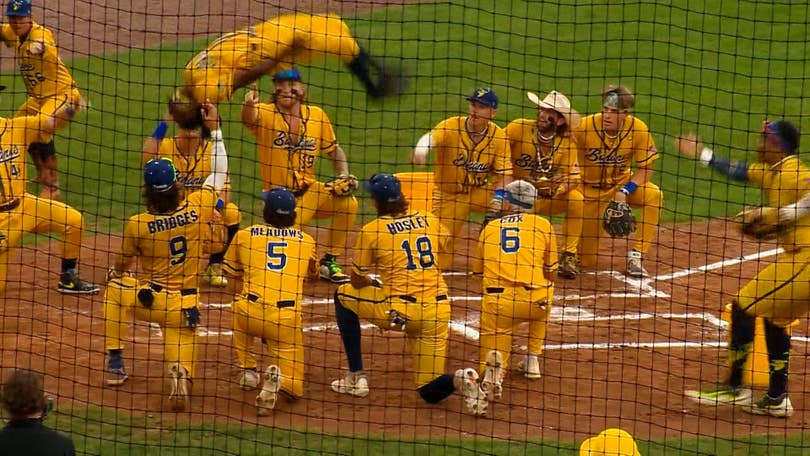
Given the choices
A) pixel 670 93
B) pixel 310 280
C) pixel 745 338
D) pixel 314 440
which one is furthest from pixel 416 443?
pixel 670 93

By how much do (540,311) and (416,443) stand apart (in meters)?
1.35

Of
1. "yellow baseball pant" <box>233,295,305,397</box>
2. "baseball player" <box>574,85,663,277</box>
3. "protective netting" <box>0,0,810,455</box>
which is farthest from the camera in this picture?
"baseball player" <box>574,85,663,277</box>

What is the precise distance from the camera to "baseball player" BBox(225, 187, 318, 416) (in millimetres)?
9523

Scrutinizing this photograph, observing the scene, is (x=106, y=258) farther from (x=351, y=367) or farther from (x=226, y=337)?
(x=351, y=367)

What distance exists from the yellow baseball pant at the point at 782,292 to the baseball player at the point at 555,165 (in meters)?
2.79

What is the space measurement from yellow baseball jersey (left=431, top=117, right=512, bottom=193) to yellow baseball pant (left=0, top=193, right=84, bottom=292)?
9.23 feet

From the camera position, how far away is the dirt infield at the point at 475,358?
9430mm

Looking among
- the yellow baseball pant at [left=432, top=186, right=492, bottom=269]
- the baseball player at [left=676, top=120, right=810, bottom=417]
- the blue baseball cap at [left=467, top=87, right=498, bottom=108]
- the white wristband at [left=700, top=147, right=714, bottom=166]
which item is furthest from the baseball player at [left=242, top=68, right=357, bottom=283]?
the baseball player at [left=676, top=120, right=810, bottom=417]

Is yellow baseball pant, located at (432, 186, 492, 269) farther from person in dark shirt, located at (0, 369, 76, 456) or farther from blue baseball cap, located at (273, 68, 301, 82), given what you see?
person in dark shirt, located at (0, 369, 76, 456)

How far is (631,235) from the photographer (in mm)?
12883

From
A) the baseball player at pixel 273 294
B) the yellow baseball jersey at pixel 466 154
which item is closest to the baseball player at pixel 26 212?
the baseball player at pixel 273 294

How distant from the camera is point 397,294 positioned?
9703mm

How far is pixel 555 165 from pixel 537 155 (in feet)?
0.55

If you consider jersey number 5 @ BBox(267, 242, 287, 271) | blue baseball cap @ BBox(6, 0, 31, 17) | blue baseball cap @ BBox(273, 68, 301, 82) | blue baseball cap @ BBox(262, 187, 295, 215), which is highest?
blue baseball cap @ BBox(6, 0, 31, 17)
